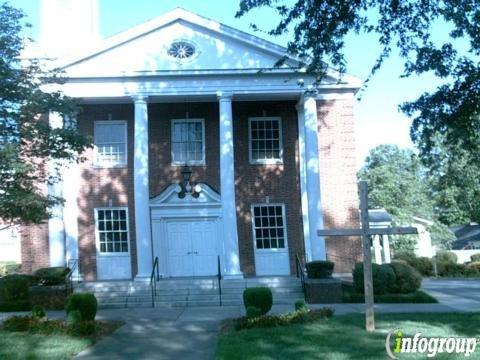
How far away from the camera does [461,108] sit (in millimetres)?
11094

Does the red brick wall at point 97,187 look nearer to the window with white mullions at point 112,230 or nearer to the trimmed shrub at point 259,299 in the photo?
the window with white mullions at point 112,230

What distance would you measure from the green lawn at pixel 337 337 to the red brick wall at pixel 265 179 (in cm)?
854

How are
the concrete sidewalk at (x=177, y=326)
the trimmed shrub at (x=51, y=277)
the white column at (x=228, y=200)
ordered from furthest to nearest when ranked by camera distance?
the white column at (x=228, y=200) → the trimmed shrub at (x=51, y=277) → the concrete sidewalk at (x=177, y=326)

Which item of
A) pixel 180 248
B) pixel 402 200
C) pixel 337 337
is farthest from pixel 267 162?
pixel 402 200

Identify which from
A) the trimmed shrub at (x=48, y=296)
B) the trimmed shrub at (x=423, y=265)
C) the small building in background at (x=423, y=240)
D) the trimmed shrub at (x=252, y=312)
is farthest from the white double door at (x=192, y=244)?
the small building in background at (x=423, y=240)

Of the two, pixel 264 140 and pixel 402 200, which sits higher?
pixel 264 140

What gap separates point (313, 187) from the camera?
19.0m

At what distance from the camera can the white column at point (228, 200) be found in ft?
59.4

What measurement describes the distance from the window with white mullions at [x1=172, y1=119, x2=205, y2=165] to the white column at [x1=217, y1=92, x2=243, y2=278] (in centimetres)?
257

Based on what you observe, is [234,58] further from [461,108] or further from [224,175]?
[461,108]

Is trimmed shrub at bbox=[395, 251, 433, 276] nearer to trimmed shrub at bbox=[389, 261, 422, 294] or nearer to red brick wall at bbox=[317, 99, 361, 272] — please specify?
red brick wall at bbox=[317, 99, 361, 272]

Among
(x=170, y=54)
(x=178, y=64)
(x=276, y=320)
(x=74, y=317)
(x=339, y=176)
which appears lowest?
(x=276, y=320)

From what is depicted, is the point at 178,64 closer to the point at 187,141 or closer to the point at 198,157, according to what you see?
the point at 187,141

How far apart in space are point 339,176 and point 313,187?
2.33 meters
